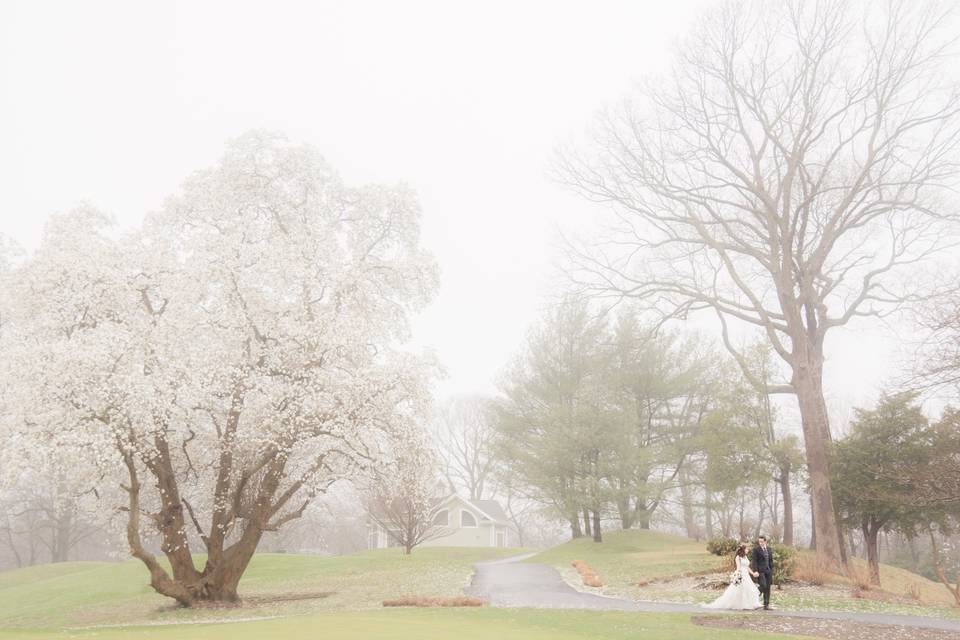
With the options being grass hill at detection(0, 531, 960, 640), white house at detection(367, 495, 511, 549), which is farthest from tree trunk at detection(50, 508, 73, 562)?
white house at detection(367, 495, 511, 549)

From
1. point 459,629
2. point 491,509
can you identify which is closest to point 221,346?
point 459,629

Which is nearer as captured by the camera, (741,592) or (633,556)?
(741,592)

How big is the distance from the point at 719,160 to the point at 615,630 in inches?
826

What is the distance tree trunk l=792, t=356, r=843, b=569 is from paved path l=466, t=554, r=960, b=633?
841 cm

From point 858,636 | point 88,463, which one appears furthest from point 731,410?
point 88,463

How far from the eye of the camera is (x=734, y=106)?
28.2m

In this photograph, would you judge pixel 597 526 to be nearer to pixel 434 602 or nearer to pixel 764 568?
pixel 434 602

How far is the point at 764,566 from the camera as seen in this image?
18047 mm

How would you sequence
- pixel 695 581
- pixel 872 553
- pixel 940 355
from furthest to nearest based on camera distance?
1. pixel 872 553
2. pixel 695 581
3. pixel 940 355

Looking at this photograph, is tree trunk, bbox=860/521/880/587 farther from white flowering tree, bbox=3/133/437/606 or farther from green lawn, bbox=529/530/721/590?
white flowering tree, bbox=3/133/437/606

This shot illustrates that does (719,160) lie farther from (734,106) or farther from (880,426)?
(880,426)

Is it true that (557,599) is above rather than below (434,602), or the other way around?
below

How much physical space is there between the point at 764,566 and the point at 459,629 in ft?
30.6

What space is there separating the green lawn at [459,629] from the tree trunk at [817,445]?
11643 millimetres
